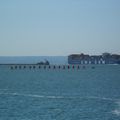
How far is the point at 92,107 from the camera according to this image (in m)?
49.7

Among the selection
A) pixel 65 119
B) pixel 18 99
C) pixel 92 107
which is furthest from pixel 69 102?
pixel 65 119

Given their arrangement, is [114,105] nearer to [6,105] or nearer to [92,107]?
[92,107]

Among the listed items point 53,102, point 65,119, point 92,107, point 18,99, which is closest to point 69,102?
point 53,102

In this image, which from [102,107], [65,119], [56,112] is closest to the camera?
[65,119]

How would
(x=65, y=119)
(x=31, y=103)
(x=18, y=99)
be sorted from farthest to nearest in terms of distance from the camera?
(x=18, y=99)
(x=31, y=103)
(x=65, y=119)

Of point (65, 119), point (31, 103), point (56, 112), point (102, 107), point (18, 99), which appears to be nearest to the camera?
point (65, 119)

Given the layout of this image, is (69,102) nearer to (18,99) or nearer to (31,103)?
(31,103)

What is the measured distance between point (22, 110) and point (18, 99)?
12.0m

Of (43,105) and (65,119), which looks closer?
(65,119)

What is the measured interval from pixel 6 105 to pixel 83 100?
1225 cm

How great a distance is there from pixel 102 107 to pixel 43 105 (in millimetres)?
8342

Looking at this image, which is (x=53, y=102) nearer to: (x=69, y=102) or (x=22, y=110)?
(x=69, y=102)

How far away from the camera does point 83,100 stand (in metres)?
57.2

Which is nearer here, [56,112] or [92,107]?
[56,112]
